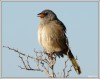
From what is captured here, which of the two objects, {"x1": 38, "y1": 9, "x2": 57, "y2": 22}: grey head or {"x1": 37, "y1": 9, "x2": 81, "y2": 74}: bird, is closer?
{"x1": 37, "y1": 9, "x2": 81, "y2": 74}: bird

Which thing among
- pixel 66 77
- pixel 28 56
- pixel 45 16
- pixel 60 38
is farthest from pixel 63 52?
pixel 66 77

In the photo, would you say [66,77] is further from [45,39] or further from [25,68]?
[45,39]

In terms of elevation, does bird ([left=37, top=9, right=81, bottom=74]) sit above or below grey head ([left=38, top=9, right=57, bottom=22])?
below

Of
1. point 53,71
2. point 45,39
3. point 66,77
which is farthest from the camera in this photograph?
point 45,39

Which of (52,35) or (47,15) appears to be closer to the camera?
(52,35)

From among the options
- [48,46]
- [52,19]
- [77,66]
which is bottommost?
[77,66]

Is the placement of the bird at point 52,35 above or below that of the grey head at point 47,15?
below

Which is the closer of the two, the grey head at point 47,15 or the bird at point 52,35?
the bird at point 52,35

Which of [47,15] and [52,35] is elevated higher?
[47,15]
